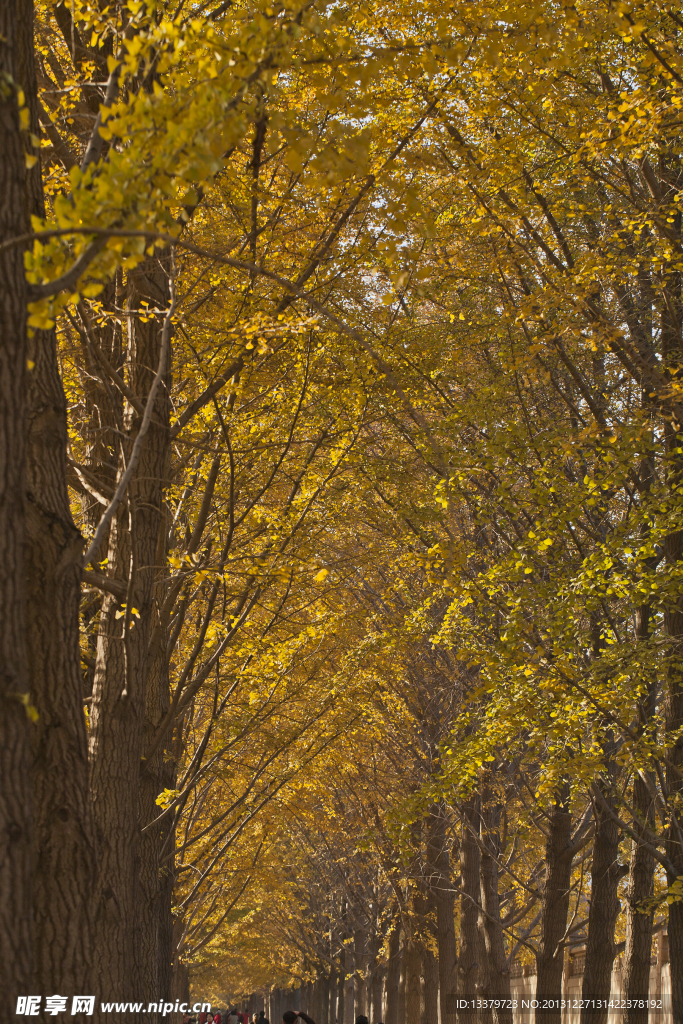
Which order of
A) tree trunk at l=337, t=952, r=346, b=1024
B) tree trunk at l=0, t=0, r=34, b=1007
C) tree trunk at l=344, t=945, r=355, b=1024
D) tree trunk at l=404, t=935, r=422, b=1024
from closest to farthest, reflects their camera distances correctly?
tree trunk at l=0, t=0, r=34, b=1007
tree trunk at l=404, t=935, r=422, b=1024
tree trunk at l=344, t=945, r=355, b=1024
tree trunk at l=337, t=952, r=346, b=1024

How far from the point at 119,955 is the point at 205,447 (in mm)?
3473

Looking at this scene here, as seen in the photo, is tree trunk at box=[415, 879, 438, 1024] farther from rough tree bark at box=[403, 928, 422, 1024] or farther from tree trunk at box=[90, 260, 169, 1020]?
tree trunk at box=[90, 260, 169, 1020]

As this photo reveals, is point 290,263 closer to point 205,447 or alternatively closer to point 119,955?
point 205,447

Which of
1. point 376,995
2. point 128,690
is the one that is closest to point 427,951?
point 376,995

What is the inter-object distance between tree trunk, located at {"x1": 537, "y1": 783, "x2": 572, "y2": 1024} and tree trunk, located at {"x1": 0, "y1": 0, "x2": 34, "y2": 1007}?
1017 centimetres

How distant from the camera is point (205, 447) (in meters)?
6.75

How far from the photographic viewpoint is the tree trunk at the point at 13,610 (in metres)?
2.86

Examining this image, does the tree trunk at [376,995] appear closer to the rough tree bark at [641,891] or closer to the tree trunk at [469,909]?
the tree trunk at [469,909]

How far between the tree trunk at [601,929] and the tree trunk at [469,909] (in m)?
3.83

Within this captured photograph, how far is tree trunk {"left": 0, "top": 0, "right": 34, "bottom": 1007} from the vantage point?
286cm

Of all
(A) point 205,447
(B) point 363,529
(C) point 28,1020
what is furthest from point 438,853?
(C) point 28,1020

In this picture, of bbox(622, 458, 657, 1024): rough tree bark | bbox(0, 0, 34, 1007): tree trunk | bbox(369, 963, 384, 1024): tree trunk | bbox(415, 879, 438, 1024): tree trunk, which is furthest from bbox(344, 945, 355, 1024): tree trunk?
bbox(0, 0, 34, 1007): tree trunk

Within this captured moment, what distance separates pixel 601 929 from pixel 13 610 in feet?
32.2

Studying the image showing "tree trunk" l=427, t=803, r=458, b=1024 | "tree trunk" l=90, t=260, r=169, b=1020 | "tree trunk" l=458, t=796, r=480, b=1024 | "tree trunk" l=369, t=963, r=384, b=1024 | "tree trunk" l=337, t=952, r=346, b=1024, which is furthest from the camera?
"tree trunk" l=337, t=952, r=346, b=1024
